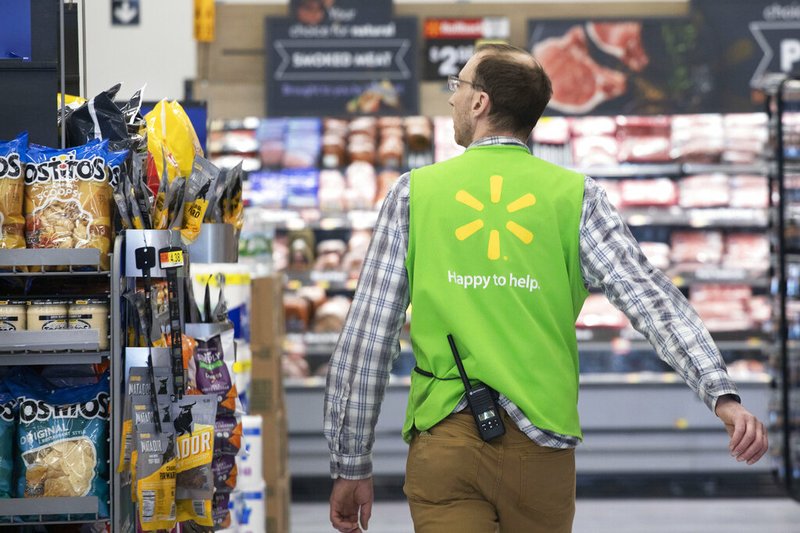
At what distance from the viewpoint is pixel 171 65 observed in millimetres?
5238

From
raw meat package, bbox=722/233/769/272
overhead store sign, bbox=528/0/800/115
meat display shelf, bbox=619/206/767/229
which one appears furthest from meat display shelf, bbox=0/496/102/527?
raw meat package, bbox=722/233/769/272

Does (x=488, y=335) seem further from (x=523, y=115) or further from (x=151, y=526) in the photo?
(x=151, y=526)

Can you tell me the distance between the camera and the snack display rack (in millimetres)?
2092

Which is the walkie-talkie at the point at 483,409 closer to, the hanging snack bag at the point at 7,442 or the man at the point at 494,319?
the man at the point at 494,319

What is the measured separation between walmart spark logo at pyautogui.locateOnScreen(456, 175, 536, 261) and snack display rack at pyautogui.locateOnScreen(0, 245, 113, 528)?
71cm

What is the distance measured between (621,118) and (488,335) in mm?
5432

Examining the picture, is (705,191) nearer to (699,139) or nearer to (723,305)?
(699,139)

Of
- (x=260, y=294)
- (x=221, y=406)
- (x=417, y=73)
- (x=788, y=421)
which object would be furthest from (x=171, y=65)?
(x=788, y=421)

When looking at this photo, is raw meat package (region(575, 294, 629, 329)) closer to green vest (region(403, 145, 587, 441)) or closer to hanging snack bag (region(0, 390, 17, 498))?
green vest (region(403, 145, 587, 441))

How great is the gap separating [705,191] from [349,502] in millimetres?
5400

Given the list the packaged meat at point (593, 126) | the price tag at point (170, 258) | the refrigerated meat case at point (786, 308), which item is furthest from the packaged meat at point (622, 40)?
the price tag at point (170, 258)

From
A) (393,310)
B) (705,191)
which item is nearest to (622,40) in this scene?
(705,191)

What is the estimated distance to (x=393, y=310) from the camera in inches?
93.6

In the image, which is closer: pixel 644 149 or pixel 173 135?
pixel 173 135
